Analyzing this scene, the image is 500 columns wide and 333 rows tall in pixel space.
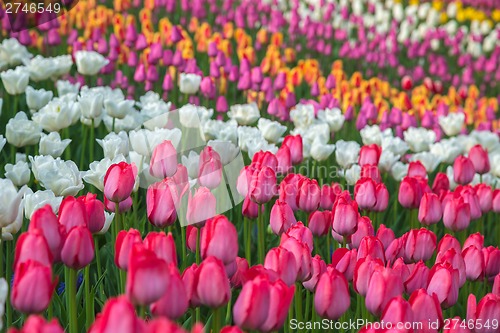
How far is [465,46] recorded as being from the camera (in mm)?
10875

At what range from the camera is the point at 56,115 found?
125 inches

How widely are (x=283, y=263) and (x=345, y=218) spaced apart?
24.6 inches

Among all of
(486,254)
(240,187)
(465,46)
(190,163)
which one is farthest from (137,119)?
(465,46)

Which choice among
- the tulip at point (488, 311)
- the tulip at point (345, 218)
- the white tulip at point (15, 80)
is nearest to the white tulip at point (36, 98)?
the white tulip at point (15, 80)

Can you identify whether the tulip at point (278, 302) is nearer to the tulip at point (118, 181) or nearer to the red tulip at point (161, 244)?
the red tulip at point (161, 244)

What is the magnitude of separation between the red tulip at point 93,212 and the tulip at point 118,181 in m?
0.14

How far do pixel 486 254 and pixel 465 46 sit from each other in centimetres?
907

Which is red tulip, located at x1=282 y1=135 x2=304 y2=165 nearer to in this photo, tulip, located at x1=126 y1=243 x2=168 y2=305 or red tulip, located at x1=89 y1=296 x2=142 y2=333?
tulip, located at x1=126 y1=243 x2=168 y2=305

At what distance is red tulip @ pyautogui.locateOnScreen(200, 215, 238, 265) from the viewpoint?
1.72 m

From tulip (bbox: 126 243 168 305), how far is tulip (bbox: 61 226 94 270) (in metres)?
0.36

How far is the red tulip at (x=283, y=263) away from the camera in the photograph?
1764 mm

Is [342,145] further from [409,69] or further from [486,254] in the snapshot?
[409,69]

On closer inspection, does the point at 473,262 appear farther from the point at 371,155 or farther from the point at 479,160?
the point at 479,160

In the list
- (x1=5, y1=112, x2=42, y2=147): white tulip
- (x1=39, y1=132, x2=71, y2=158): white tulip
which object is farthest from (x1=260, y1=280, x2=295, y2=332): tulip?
(x1=5, y1=112, x2=42, y2=147): white tulip
